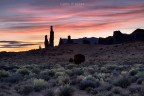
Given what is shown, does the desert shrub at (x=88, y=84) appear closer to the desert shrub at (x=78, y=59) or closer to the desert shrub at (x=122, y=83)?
the desert shrub at (x=122, y=83)

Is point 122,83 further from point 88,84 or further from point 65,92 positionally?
point 65,92

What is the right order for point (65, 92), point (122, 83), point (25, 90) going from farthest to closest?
point (122, 83) < point (25, 90) < point (65, 92)

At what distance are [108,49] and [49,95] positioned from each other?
85.3 m

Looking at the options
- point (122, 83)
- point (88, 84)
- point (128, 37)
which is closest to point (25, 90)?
point (88, 84)

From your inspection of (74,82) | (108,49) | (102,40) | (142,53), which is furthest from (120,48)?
(74,82)

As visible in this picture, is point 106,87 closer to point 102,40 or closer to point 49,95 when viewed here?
point 49,95

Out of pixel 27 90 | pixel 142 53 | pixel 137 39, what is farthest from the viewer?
pixel 137 39

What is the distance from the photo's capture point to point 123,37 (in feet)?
390

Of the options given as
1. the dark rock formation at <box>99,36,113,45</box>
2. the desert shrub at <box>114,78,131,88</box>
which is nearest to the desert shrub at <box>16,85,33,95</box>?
the desert shrub at <box>114,78,131,88</box>

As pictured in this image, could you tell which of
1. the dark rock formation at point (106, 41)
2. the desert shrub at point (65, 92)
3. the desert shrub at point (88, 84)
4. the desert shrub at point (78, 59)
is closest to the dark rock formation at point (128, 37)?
Result: the dark rock formation at point (106, 41)

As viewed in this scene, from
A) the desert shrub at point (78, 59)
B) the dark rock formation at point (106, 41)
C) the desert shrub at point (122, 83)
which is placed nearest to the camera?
the desert shrub at point (122, 83)

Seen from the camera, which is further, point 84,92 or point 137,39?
point 137,39

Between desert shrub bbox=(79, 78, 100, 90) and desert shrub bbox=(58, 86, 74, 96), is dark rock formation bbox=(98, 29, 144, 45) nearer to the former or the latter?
desert shrub bbox=(79, 78, 100, 90)

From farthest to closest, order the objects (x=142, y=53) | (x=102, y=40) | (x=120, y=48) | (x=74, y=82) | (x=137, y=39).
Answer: (x=102, y=40)
(x=137, y=39)
(x=120, y=48)
(x=142, y=53)
(x=74, y=82)
